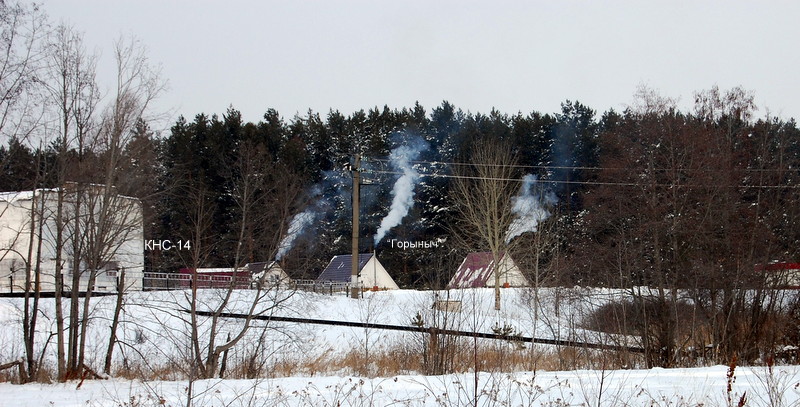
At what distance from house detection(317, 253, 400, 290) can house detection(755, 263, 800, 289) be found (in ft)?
74.8

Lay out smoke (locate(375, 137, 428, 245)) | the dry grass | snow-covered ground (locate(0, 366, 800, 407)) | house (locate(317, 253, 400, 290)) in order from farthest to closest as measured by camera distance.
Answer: smoke (locate(375, 137, 428, 245)) < house (locate(317, 253, 400, 290)) < the dry grass < snow-covered ground (locate(0, 366, 800, 407))

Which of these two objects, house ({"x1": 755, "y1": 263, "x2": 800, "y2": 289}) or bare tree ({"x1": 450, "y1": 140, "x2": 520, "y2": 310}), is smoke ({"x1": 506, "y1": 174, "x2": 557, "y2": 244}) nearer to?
bare tree ({"x1": 450, "y1": 140, "x2": 520, "y2": 310})

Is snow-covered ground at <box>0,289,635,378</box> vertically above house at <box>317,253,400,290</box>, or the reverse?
house at <box>317,253,400,290</box>

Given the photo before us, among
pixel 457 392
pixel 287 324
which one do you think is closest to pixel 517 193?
pixel 287 324

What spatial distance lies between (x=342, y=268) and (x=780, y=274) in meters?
25.6

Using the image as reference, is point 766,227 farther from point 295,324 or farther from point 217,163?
point 217,163

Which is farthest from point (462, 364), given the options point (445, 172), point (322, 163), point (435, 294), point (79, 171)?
point (322, 163)

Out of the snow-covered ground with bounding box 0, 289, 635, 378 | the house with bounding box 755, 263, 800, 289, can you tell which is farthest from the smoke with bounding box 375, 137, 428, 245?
the house with bounding box 755, 263, 800, 289

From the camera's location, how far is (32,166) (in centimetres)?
1520

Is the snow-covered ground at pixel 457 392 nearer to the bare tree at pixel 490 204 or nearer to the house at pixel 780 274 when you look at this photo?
the house at pixel 780 274

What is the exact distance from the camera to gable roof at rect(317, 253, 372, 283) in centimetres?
4091

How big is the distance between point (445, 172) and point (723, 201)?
83.7 feet

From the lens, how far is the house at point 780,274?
789 inches

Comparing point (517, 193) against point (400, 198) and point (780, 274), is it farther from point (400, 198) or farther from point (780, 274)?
point (780, 274)
